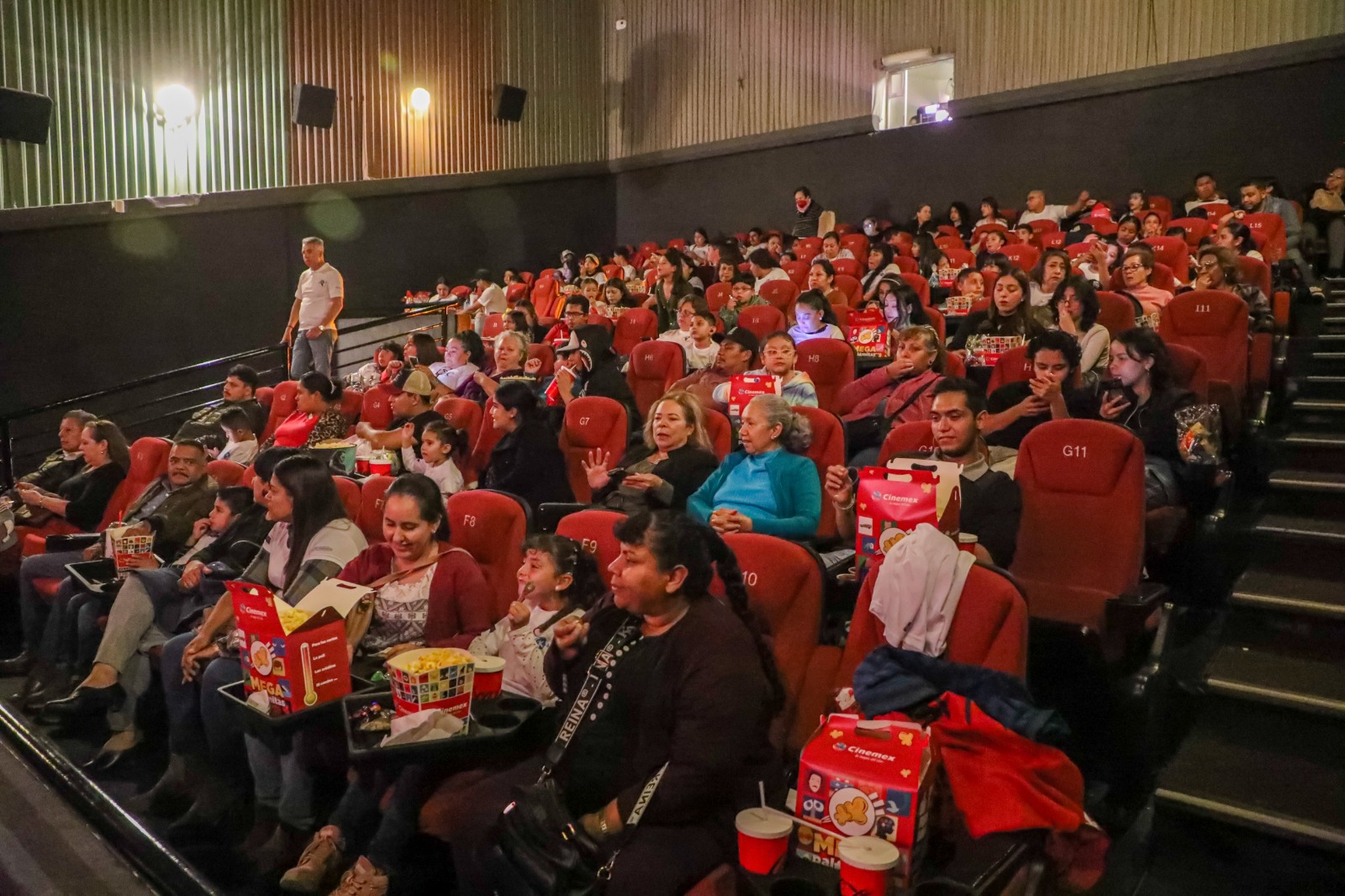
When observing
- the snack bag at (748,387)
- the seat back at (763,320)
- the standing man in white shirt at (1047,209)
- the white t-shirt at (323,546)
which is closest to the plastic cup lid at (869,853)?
the white t-shirt at (323,546)

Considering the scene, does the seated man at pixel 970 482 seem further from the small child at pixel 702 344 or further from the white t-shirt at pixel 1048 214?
the white t-shirt at pixel 1048 214

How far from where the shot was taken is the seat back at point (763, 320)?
5.90m

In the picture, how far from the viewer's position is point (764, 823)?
184 cm

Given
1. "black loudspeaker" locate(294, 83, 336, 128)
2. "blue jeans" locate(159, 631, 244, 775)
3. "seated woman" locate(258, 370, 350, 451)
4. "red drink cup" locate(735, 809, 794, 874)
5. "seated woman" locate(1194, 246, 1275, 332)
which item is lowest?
"blue jeans" locate(159, 631, 244, 775)

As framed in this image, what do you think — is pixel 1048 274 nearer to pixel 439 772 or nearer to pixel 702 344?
pixel 702 344

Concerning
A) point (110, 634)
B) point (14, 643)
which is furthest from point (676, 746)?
point (14, 643)

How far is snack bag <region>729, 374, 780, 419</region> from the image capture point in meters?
3.62

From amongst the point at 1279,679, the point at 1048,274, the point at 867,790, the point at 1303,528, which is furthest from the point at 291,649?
the point at 1048,274

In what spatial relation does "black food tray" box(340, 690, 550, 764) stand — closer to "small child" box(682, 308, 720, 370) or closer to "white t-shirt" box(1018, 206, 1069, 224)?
"small child" box(682, 308, 720, 370)

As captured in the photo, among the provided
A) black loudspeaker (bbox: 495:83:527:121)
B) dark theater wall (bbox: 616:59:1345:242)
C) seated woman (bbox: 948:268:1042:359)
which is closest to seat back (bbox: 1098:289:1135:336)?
seated woman (bbox: 948:268:1042:359)

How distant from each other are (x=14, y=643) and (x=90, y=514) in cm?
65

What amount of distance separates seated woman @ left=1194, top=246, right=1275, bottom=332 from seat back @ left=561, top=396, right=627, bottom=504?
2.78 m

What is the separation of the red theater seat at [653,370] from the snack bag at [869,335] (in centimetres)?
88

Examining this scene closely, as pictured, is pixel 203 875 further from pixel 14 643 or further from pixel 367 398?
pixel 367 398
